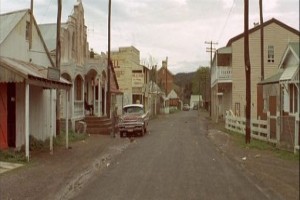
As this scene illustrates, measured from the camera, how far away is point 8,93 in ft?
57.7

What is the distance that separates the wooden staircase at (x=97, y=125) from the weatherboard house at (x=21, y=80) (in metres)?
9.65

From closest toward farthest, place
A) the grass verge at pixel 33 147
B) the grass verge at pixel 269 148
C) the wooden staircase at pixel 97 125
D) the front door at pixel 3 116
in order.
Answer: the grass verge at pixel 269 148
the grass verge at pixel 33 147
the front door at pixel 3 116
the wooden staircase at pixel 97 125

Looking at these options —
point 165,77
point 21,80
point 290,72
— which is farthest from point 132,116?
point 165,77

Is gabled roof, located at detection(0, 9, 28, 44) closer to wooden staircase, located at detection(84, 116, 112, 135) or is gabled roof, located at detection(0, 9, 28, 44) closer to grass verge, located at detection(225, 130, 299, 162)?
grass verge, located at detection(225, 130, 299, 162)

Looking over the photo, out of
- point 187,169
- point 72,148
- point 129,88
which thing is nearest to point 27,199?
point 187,169

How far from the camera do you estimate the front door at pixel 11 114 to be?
1752cm

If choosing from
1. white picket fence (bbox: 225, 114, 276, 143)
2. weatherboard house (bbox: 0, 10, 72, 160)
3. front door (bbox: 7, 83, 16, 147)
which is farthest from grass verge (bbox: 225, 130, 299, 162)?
front door (bbox: 7, 83, 16, 147)

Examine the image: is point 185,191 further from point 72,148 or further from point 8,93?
point 72,148

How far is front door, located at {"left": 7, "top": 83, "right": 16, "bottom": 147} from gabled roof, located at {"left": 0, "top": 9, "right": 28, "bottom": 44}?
1957 millimetres

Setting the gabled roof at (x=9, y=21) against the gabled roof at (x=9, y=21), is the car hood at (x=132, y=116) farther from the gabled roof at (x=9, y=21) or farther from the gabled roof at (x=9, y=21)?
the gabled roof at (x=9, y=21)

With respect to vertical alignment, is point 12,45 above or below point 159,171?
above

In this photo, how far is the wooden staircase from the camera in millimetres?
31219

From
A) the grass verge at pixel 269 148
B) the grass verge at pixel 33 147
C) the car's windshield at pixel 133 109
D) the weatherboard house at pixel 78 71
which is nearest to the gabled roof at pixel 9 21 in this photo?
the grass verge at pixel 33 147

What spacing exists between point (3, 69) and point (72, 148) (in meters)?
6.62
